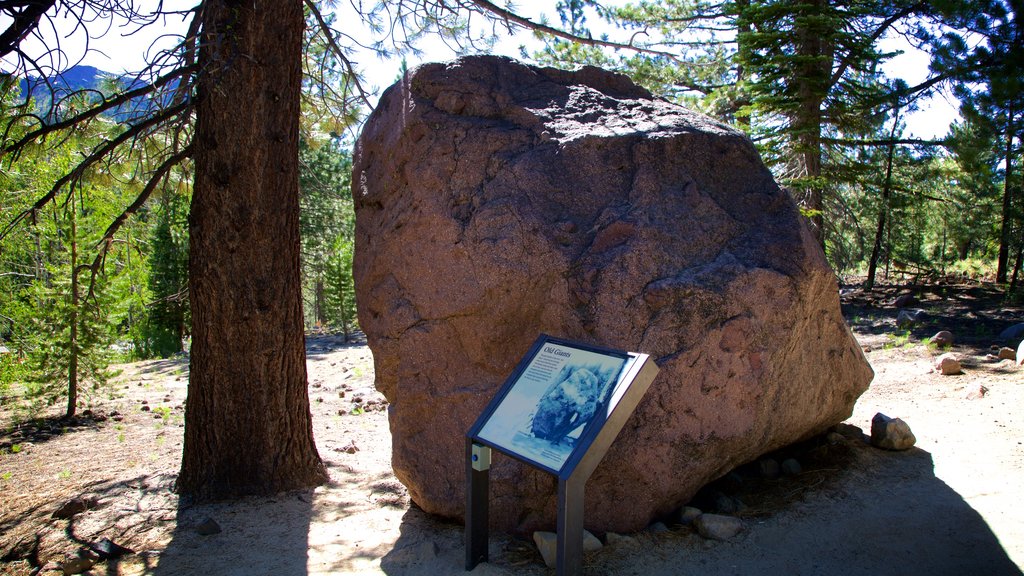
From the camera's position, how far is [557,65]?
1080 cm

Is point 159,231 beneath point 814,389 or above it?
above

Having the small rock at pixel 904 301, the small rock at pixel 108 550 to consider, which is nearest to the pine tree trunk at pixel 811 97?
the small rock at pixel 904 301

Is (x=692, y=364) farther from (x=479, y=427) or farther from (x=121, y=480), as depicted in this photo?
(x=121, y=480)

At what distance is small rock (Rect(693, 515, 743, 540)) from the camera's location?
11.2 feet

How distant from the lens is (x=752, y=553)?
3297 millimetres

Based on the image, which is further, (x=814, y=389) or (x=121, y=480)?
(x=121, y=480)

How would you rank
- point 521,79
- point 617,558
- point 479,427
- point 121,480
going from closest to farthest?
point 479,427
point 617,558
point 521,79
point 121,480

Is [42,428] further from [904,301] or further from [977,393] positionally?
[904,301]

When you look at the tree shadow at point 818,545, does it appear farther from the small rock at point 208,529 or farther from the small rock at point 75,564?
the small rock at point 75,564

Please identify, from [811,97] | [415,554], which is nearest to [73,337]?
[415,554]

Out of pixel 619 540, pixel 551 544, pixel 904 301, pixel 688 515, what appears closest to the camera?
pixel 551 544

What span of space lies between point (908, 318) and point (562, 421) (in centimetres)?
761

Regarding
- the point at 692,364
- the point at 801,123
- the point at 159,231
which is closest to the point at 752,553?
the point at 692,364

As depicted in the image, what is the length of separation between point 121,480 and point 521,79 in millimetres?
4017
